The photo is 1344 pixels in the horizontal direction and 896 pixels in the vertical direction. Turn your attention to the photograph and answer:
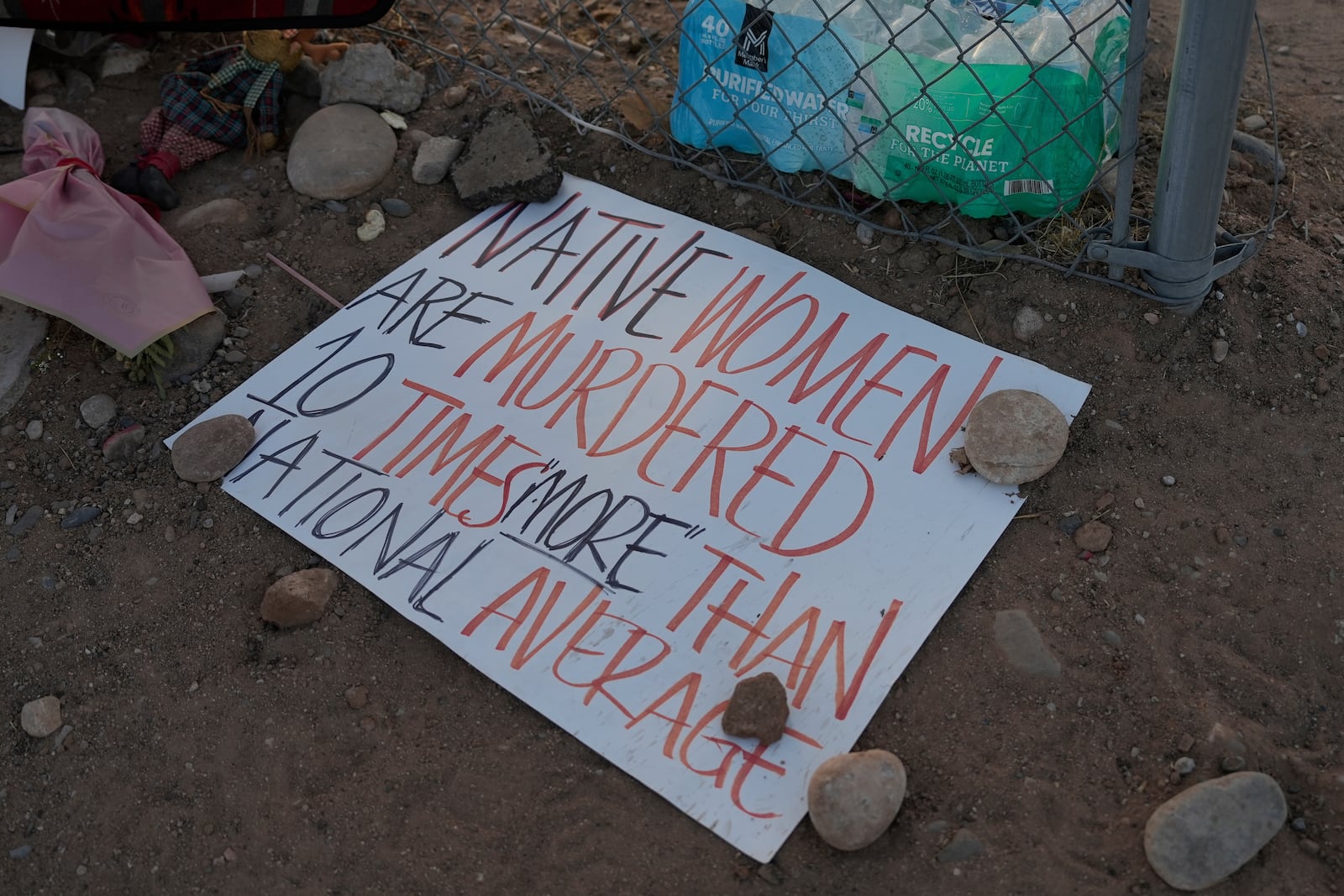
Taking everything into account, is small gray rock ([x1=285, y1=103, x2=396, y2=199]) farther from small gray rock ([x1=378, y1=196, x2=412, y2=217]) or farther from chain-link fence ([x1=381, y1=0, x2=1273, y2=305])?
chain-link fence ([x1=381, y1=0, x2=1273, y2=305])

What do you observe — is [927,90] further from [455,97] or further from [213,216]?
[213,216]

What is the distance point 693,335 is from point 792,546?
20.0 inches

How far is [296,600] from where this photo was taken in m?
1.67

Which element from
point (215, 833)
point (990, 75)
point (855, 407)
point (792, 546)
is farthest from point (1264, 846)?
point (215, 833)

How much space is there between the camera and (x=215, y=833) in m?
1.48

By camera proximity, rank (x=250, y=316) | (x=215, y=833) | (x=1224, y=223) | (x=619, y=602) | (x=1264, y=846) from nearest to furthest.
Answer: (x=1264, y=846) < (x=215, y=833) < (x=619, y=602) < (x=1224, y=223) < (x=250, y=316)

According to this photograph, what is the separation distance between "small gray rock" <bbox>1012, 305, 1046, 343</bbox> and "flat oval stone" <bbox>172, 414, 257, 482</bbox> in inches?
56.0

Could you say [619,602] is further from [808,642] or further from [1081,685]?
[1081,685]

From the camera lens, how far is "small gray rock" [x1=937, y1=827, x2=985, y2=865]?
1375 mm

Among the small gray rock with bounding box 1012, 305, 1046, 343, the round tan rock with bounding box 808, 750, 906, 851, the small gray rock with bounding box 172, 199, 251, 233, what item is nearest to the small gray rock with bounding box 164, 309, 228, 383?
the small gray rock with bounding box 172, 199, 251, 233

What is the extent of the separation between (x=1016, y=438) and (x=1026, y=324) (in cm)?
30

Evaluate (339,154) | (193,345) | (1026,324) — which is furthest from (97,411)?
(1026,324)

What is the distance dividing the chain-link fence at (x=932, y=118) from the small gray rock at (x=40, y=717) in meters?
1.52

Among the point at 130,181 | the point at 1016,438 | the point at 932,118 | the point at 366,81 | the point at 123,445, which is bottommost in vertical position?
the point at 123,445
